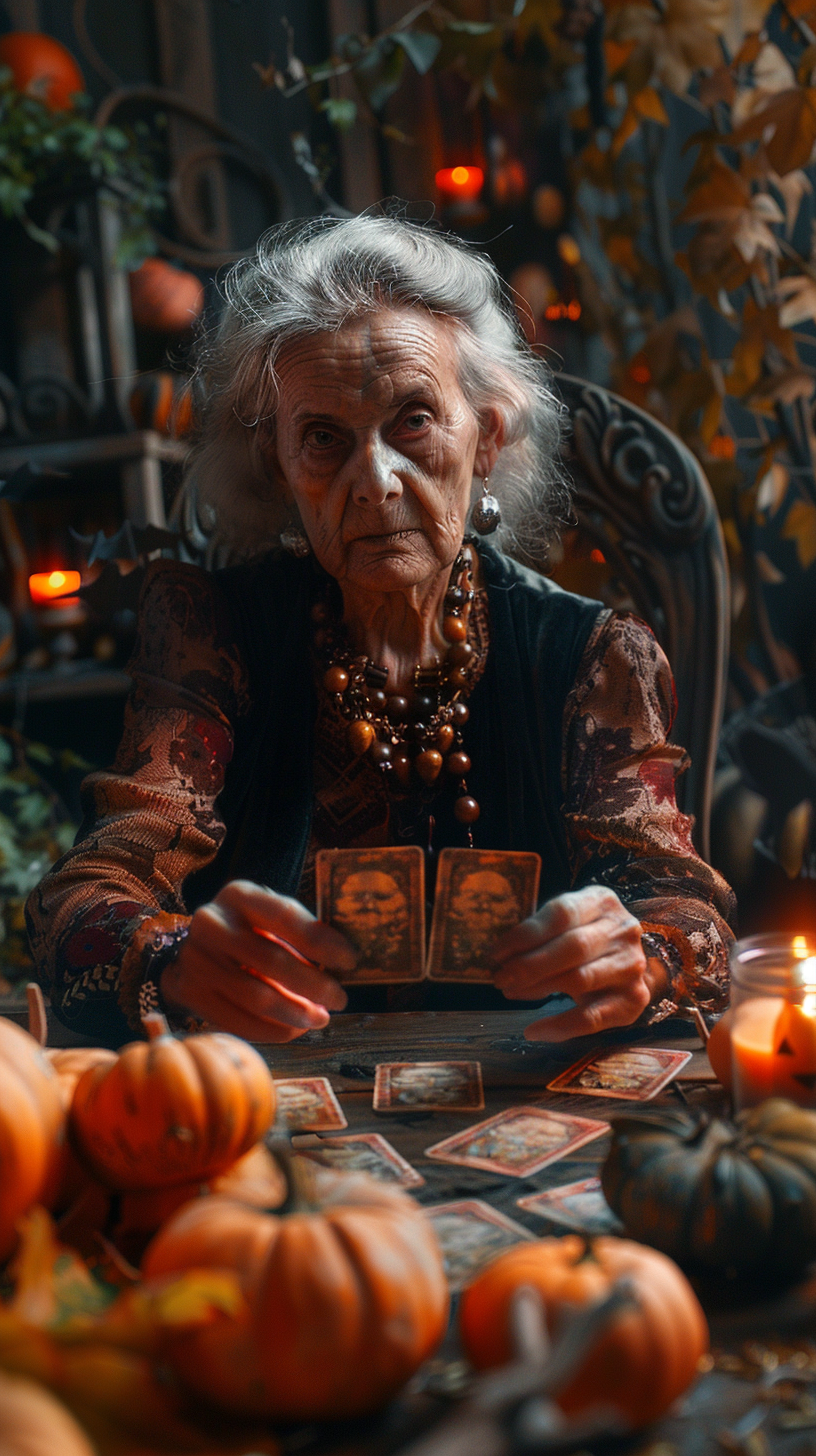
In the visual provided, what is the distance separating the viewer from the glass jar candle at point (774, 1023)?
0.90 metres

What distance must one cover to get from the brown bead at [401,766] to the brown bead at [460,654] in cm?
16

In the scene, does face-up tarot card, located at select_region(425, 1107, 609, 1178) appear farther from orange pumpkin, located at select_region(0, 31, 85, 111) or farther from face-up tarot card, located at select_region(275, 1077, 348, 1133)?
orange pumpkin, located at select_region(0, 31, 85, 111)

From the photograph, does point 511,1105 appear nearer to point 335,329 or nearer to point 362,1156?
point 362,1156

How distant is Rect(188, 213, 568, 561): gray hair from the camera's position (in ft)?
5.56

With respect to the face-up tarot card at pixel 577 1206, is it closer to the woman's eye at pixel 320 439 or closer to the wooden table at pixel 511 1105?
the wooden table at pixel 511 1105

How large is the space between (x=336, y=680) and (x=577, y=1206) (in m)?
1.05

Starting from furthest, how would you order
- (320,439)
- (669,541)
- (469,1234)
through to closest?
(669,541) < (320,439) < (469,1234)

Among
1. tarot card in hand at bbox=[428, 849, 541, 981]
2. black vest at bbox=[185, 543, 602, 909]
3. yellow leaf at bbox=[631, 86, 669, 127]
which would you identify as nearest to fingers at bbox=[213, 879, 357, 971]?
tarot card in hand at bbox=[428, 849, 541, 981]

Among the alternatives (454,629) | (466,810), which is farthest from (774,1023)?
(454,629)

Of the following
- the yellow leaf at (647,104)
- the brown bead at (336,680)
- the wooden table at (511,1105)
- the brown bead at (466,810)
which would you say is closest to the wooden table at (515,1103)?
the wooden table at (511,1105)

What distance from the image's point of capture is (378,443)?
1.65 m

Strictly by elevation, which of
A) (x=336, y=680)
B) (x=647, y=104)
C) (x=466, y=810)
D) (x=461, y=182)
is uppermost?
(x=461, y=182)

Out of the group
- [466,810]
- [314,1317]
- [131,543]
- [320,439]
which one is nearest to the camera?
[314,1317]

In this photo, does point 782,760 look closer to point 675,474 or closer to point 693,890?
point 675,474
